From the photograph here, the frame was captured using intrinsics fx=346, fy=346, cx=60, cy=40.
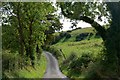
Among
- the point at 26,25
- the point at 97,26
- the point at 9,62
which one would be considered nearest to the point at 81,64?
the point at 26,25

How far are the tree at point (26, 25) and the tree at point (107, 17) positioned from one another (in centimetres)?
1128

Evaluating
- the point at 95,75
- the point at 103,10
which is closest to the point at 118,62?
the point at 95,75

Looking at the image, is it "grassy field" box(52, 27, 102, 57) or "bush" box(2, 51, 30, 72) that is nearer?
"bush" box(2, 51, 30, 72)

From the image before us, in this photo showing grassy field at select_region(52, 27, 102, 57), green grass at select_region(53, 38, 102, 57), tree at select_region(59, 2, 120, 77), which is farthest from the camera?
green grass at select_region(53, 38, 102, 57)

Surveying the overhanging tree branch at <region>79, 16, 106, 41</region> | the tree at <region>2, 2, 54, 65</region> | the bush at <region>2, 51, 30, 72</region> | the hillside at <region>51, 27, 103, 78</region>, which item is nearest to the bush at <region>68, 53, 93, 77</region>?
the hillside at <region>51, 27, 103, 78</region>

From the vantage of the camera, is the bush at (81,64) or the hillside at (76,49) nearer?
the bush at (81,64)

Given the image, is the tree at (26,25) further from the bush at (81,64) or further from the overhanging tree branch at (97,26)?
the overhanging tree branch at (97,26)

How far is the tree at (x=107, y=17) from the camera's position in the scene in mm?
24984

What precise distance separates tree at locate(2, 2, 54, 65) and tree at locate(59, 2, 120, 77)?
11280 millimetres

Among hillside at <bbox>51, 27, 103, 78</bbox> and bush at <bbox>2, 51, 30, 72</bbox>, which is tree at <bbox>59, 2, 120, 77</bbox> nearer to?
hillside at <bbox>51, 27, 103, 78</bbox>

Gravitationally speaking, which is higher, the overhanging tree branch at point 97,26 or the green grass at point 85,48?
the overhanging tree branch at point 97,26

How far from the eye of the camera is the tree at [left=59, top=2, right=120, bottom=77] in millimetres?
24984

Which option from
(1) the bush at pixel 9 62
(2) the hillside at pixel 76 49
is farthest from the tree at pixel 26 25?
(1) the bush at pixel 9 62

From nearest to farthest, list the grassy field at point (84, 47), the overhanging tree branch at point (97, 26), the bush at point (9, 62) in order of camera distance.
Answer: the overhanging tree branch at point (97, 26), the bush at point (9, 62), the grassy field at point (84, 47)
